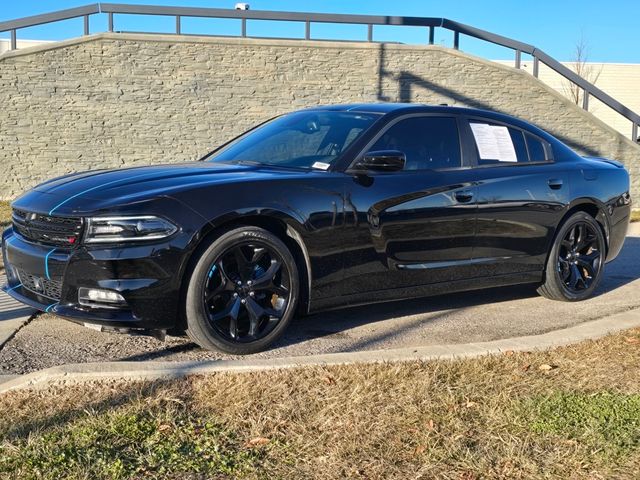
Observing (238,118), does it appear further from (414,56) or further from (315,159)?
(315,159)

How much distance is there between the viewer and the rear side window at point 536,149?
6008 mm

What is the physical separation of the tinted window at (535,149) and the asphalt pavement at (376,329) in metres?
1.25

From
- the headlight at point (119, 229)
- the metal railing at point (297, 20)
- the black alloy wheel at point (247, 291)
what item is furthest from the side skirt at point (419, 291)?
the metal railing at point (297, 20)

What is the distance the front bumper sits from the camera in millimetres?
4000

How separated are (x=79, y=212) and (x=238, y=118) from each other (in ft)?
43.2

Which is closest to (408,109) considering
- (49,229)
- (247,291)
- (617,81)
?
(247,291)

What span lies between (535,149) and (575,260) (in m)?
1.05

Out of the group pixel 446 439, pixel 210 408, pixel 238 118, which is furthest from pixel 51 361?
pixel 238 118

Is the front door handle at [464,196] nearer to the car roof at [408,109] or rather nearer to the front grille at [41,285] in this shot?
the car roof at [408,109]

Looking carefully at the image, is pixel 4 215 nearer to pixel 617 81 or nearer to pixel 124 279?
pixel 124 279

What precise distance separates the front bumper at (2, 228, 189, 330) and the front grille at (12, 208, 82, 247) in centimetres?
6

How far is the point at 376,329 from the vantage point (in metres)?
5.25

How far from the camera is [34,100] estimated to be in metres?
16.0

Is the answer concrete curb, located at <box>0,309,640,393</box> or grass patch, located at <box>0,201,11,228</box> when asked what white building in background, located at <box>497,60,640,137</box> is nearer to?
grass patch, located at <box>0,201,11,228</box>
